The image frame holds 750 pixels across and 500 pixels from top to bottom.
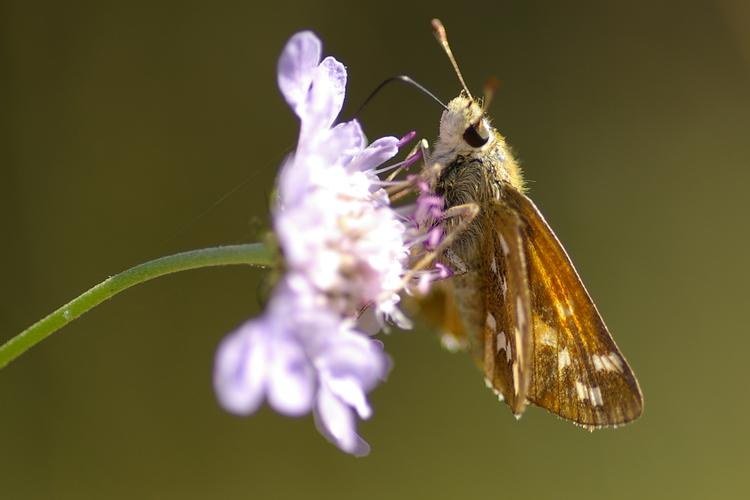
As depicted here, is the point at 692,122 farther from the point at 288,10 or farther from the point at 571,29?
the point at 288,10

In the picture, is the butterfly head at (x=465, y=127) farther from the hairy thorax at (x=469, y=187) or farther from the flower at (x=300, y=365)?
the flower at (x=300, y=365)

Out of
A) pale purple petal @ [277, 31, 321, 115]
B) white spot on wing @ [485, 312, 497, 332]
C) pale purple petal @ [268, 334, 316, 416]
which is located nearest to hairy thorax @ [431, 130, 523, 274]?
white spot on wing @ [485, 312, 497, 332]

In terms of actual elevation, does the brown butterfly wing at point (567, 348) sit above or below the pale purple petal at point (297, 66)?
below

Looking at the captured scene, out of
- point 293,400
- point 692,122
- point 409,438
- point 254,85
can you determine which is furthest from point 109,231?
point 692,122

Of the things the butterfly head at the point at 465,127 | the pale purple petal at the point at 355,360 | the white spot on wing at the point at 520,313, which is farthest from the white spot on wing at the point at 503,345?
the pale purple petal at the point at 355,360

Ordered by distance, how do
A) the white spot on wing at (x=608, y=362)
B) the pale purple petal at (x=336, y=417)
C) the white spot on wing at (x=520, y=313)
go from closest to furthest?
the pale purple petal at (x=336, y=417) < the white spot on wing at (x=520, y=313) < the white spot on wing at (x=608, y=362)

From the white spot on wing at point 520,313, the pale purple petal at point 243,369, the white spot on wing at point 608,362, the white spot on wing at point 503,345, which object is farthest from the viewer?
the white spot on wing at point 503,345

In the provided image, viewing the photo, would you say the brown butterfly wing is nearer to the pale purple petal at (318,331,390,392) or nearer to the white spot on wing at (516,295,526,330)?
the white spot on wing at (516,295,526,330)
